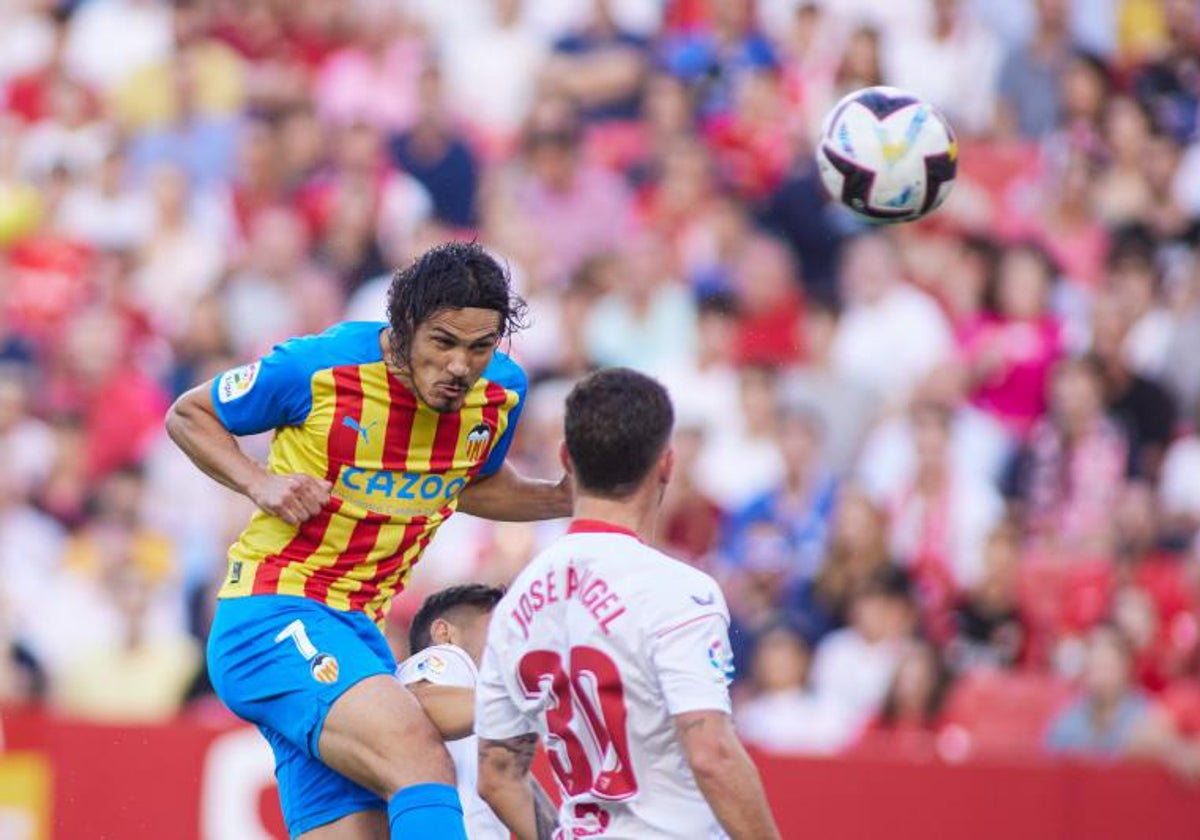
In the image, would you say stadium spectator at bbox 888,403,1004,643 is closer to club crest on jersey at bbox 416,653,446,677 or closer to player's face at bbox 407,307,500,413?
club crest on jersey at bbox 416,653,446,677

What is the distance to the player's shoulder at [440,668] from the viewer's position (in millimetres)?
6230

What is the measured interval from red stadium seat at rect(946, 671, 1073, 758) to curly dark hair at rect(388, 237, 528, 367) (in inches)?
189

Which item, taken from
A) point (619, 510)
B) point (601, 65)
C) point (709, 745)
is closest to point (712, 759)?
point (709, 745)

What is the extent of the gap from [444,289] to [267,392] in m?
0.63

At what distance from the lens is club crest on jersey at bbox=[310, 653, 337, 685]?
6.00 m

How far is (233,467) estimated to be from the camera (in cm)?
619

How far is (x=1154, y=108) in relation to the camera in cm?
1275

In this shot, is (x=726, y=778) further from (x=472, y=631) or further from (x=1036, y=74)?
(x=1036, y=74)

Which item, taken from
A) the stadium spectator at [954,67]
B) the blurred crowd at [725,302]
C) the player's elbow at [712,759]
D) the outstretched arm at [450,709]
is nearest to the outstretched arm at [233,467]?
the outstretched arm at [450,709]

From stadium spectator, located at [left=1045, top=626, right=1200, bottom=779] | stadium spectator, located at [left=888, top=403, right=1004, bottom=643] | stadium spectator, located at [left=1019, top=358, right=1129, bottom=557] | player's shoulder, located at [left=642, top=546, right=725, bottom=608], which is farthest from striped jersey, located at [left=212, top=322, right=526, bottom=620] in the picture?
stadium spectator, located at [left=1019, top=358, right=1129, bottom=557]

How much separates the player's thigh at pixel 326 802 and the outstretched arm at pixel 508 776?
2.62 feet

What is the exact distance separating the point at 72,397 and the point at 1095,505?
6552 mm

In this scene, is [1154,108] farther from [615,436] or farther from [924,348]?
[615,436]

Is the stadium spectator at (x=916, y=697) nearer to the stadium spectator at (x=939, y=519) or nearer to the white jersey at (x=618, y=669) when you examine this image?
the stadium spectator at (x=939, y=519)
